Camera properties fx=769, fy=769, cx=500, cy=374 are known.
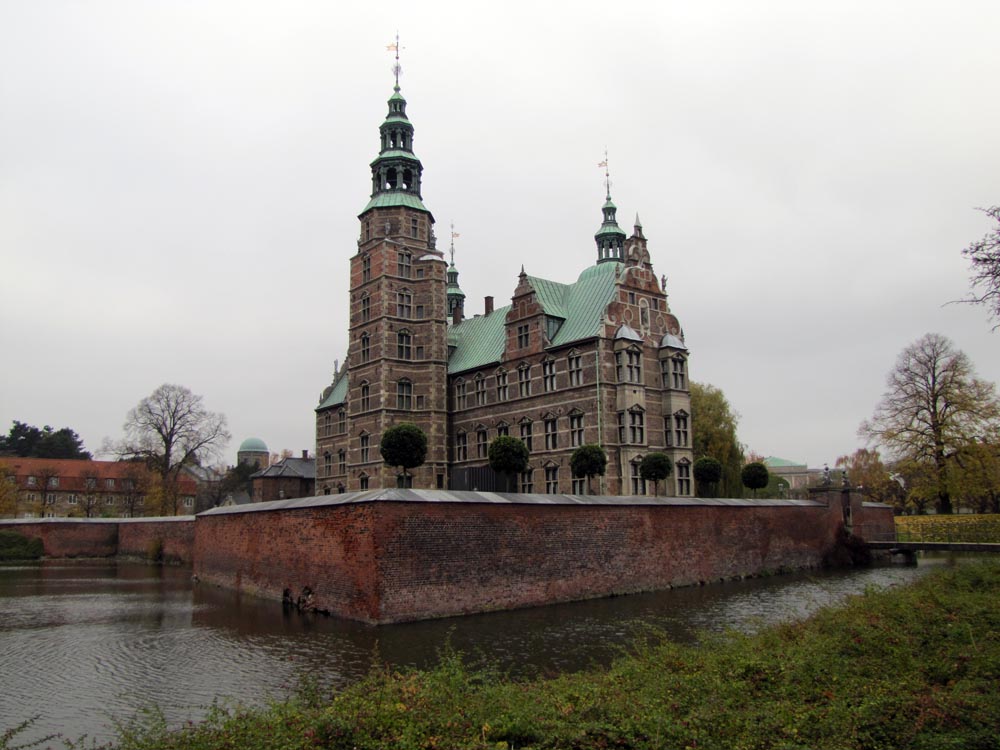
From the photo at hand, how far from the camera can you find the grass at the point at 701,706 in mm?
8070

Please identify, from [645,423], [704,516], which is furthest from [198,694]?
[645,423]

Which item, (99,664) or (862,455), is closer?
(99,664)

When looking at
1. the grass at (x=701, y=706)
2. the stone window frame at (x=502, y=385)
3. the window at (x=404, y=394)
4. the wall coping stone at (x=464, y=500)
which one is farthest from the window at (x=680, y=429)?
the grass at (x=701, y=706)

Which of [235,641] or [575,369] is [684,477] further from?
[235,641]

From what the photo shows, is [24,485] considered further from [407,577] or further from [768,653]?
[768,653]

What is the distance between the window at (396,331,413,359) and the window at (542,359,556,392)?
8556 mm

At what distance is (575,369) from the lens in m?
36.5

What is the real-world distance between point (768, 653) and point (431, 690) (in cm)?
570

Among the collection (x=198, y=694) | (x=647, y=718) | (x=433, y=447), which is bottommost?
(x=198, y=694)

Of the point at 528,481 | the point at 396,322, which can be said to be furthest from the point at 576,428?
the point at 396,322

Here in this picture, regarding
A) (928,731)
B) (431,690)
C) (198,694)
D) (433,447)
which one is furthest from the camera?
(433,447)

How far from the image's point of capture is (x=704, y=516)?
31.1 metres

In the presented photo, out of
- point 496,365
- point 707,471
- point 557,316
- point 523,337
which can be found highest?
point 557,316

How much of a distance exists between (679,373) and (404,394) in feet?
48.9
